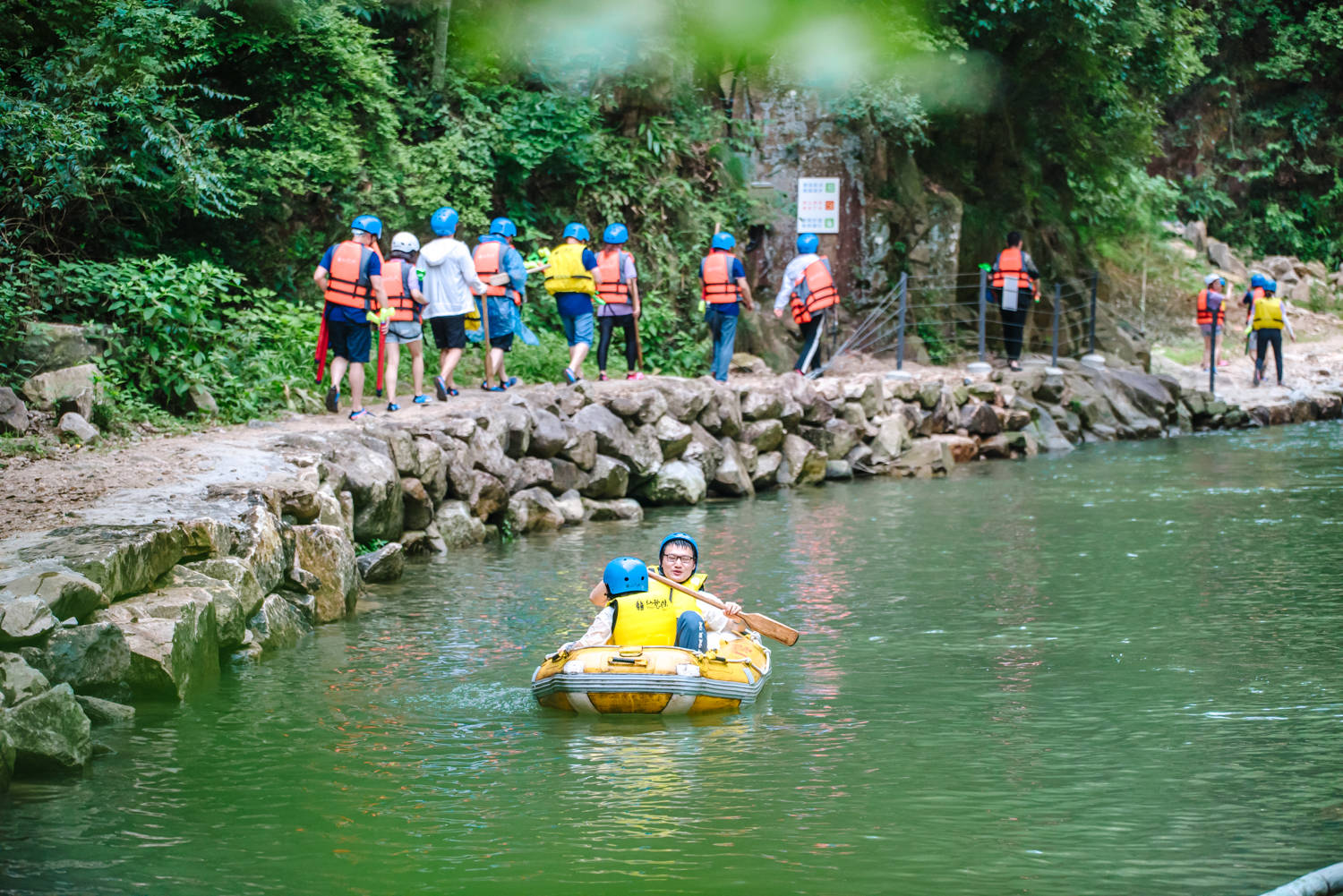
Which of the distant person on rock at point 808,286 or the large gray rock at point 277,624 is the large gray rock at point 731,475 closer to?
the distant person on rock at point 808,286

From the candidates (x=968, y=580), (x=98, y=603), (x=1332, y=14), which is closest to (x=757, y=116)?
(x=968, y=580)

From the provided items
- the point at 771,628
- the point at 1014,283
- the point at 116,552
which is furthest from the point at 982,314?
the point at 116,552

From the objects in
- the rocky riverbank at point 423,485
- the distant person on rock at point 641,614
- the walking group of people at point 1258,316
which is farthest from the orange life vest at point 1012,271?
the distant person on rock at point 641,614

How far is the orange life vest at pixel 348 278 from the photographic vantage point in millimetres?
12604

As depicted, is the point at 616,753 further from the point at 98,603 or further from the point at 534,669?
the point at 98,603

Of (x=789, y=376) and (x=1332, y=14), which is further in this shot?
(x=1332, y=14)

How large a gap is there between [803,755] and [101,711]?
350cm

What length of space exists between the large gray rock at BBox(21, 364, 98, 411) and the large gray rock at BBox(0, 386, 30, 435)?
23 centimetres

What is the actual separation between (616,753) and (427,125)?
13.7 m

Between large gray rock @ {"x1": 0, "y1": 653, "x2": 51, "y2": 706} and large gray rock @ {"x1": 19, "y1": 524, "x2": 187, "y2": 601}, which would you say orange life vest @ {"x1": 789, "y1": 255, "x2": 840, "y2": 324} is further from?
large gray rock @ {"x1": 0, "y1": 653, "x2": 51, "y2": 706}

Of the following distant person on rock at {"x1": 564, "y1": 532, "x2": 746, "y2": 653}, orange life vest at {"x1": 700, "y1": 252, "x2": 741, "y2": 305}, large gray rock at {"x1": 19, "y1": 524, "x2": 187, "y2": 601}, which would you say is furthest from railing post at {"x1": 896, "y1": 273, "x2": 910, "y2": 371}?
large gray rock at {"x1": 19, "y1": 524, "x2": 187, "y2": 601}

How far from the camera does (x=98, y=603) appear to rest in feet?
23.6

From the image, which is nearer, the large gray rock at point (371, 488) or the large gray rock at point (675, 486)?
the large gray rock at point (371, 488)

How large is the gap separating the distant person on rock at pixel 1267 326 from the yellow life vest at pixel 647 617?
20.0 m
